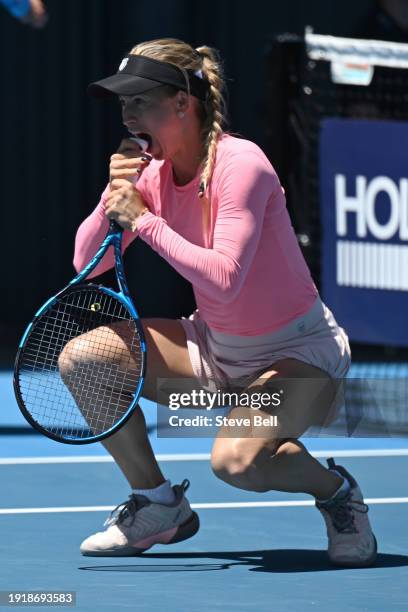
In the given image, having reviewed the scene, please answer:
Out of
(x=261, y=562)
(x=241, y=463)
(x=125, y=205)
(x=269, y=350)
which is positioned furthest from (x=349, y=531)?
(x=125, y=205)

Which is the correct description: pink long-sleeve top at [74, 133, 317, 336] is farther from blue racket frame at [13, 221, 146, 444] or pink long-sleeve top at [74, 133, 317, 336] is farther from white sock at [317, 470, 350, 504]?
white sock at [317, 470, 350, 504]

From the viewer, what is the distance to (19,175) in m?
10.1

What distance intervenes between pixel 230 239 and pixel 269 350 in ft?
A: 1.30

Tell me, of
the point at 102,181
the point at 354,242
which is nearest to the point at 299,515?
the point at 354,242

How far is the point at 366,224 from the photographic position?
7176mm

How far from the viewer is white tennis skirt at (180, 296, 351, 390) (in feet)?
14.2

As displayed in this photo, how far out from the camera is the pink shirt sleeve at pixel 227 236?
4070 millimetres

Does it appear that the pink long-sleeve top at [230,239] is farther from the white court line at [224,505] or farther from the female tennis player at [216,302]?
the white court line at [224,505]

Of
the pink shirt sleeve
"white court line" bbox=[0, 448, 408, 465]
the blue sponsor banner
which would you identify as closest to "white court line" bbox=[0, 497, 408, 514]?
"white court line" bbox=[0, 448, 408, 465]

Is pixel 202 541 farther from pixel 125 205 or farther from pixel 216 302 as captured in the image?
pixel 125 205

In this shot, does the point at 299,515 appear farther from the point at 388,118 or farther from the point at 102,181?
the point at 102,181

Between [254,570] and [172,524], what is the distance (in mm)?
341

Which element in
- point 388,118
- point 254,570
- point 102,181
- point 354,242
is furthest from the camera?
point 102,181

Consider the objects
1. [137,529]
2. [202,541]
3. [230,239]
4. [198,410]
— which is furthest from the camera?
[198,410]
